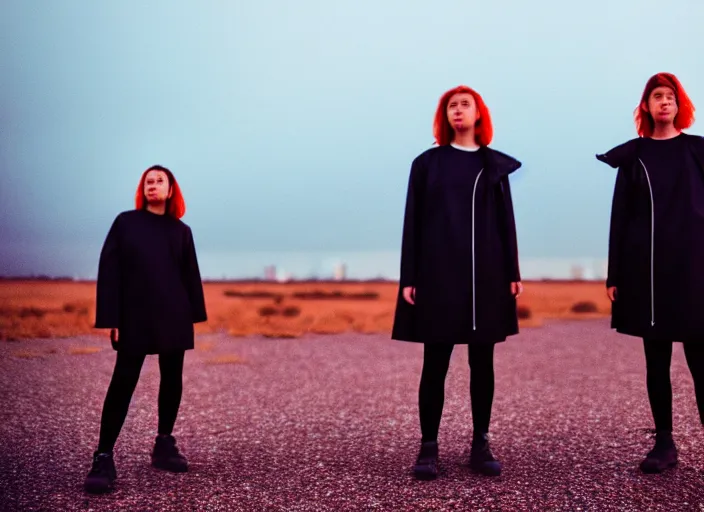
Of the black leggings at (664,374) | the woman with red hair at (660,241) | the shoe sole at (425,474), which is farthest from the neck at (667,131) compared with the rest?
the shoe sole at (425,474)

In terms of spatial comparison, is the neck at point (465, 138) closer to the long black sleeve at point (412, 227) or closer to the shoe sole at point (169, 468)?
the long black sleeve at point (412, 227)

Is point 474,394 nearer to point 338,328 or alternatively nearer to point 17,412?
point 17,412

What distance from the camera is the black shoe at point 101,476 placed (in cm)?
373

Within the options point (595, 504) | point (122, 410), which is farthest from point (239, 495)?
point (595, 504)

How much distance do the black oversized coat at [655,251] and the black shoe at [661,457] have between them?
664 mm

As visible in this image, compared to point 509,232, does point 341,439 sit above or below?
below

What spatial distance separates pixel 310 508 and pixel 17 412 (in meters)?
4.19

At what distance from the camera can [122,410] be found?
153 inches

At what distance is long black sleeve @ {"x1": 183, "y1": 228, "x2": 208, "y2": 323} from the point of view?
4223 mm

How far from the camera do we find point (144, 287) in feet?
12.9

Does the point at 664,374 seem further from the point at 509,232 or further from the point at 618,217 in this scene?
the point at 509,232

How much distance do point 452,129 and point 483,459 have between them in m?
2.05

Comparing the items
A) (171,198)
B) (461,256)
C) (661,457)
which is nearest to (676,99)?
(461,256)

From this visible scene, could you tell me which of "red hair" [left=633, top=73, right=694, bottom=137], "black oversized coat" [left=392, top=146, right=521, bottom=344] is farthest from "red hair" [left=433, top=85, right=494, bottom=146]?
"red hair" [left=633, top=73, right=694, bottom=137]
